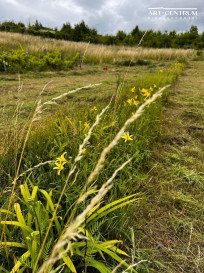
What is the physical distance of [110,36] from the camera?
25906 millimetres

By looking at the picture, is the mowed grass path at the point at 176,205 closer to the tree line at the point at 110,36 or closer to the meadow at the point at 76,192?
the meadow at the point at 76,192

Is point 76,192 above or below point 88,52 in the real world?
below

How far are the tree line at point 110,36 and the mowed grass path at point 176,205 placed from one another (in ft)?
77.0

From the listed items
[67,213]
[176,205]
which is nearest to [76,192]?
[67,213]

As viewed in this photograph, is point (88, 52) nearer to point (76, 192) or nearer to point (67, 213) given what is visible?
point (76, 192)

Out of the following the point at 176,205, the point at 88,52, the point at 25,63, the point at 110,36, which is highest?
the point at 110,36

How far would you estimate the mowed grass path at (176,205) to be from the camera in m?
1.17

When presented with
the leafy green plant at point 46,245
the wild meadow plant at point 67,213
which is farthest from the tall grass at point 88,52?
the leafy green plant at point 46,245

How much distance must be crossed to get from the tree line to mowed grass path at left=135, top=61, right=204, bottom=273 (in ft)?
77.0

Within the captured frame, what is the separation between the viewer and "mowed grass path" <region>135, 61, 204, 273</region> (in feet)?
3.84

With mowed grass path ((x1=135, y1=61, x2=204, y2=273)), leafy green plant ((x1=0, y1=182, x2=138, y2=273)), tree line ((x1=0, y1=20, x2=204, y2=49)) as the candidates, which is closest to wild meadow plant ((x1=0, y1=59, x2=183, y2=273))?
leafy green plant ((x1=0, y1=182, x2=138, y2=273))

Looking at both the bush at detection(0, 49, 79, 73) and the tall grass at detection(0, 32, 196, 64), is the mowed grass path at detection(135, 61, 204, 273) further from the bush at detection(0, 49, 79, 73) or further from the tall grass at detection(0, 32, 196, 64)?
the tall grass at detection(0, 32, 196, 64)

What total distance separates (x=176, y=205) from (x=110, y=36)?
27.7 metres

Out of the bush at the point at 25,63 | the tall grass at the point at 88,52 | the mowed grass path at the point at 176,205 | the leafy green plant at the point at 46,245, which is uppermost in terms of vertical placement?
the tall grass at the point at 88,52
